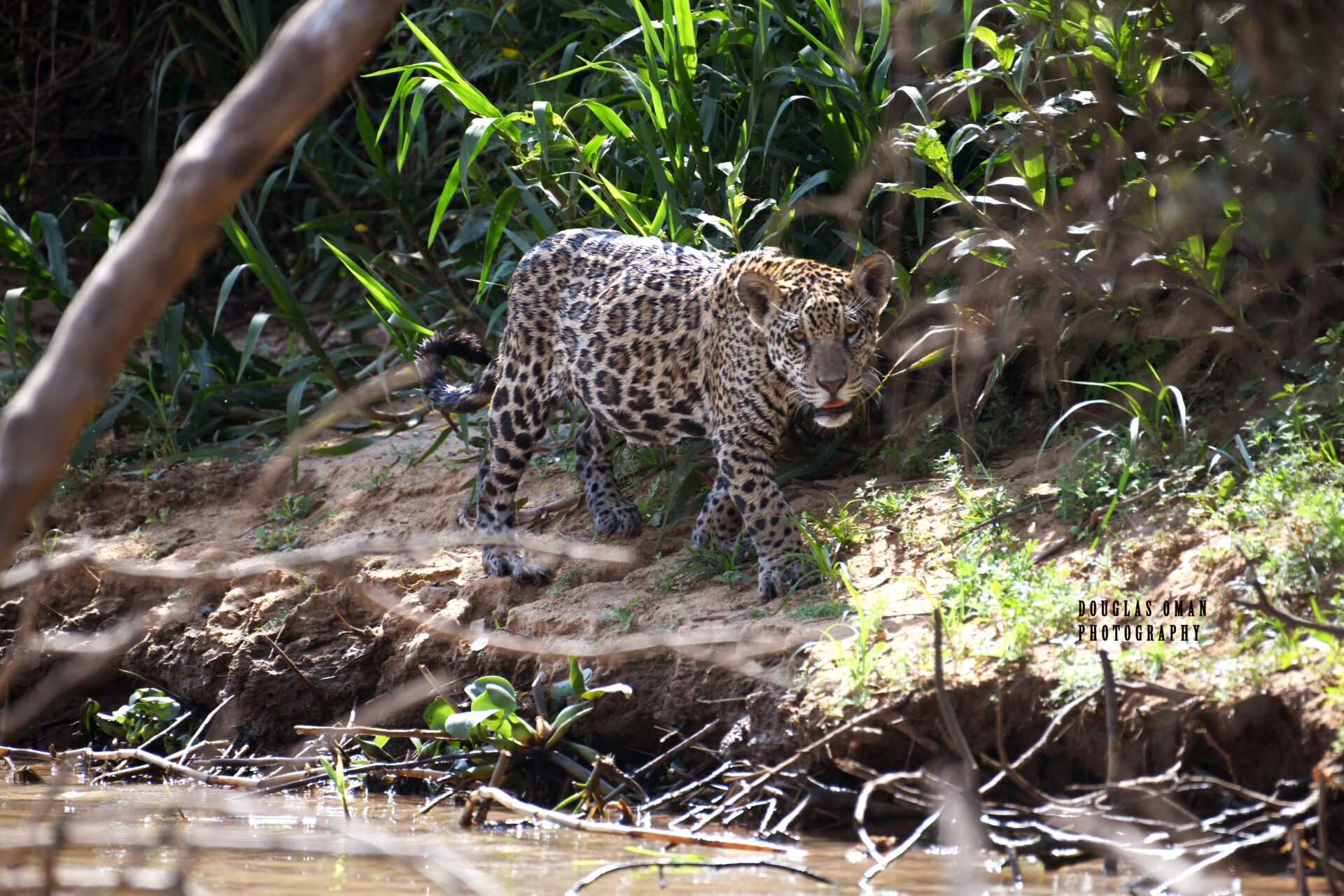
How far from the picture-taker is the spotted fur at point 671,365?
520 cm

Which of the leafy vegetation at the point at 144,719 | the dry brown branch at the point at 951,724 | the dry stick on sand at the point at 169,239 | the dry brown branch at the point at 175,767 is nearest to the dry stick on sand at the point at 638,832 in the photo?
the dry brown branch at the point at 951,724

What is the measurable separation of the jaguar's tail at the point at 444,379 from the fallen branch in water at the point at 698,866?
2.84m

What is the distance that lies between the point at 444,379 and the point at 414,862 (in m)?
3.56

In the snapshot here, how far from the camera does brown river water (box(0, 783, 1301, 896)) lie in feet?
11.1

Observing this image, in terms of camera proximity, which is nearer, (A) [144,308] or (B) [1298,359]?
(A) [144,308]

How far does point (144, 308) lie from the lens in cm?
235

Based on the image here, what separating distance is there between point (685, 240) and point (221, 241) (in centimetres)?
453

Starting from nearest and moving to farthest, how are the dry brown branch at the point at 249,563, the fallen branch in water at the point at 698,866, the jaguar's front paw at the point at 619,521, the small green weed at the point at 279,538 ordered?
1. the dry brown branch at the point at 249,563
2. the fallen branch in water at the point at 698,866
3. the jaguar's front paw at the point at 619,521
4. the small green weed at the point at 279,538

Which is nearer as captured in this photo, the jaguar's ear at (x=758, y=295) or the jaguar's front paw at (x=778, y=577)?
the jaguar's front paw at (x=778, y=577)

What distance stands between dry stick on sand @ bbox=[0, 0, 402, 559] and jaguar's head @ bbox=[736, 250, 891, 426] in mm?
2872

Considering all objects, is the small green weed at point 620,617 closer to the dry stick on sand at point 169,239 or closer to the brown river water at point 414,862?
the brown river water at point 414,862

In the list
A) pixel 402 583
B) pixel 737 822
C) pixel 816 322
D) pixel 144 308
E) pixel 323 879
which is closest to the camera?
pixel 144 308

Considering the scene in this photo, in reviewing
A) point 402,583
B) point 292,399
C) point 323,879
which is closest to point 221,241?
point 292,399

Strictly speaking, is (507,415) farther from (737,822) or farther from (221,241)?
(221,241)
